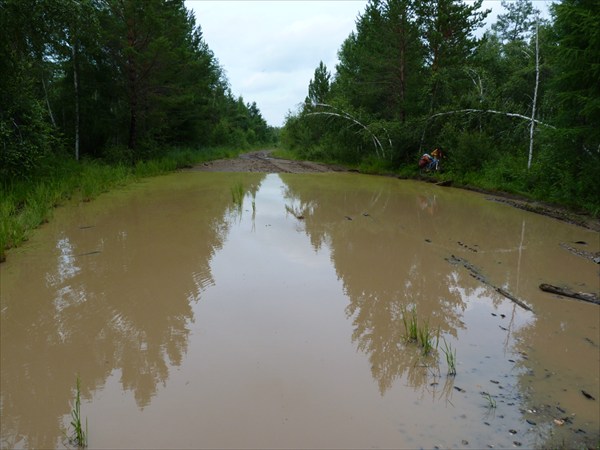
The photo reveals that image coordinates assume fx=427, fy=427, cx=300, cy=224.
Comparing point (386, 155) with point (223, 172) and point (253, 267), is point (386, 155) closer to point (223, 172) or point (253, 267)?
point (223, 172)

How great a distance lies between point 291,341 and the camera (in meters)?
3.83

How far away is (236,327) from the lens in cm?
409

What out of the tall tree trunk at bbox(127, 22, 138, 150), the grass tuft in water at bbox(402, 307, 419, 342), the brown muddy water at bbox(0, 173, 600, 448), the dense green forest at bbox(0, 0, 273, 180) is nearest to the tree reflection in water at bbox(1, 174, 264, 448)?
the brown muddy water at bbox(0, 173, 600, 448)

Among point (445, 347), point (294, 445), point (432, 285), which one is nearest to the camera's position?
point (294, 445)

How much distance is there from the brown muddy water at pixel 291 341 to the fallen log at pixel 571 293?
10cm

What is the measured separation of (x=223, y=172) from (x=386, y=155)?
8.40 meters

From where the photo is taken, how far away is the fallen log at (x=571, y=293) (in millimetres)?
4910

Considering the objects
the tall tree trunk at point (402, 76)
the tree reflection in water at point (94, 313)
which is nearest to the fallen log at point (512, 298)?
the tree reflection in water at point (94, 313)

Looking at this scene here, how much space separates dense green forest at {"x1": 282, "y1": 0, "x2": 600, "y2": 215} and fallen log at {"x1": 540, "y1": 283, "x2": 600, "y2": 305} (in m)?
5.49

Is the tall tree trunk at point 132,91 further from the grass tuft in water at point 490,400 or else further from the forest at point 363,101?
the grass tuft in water at point 490,400

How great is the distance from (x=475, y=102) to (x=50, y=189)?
1536 cm

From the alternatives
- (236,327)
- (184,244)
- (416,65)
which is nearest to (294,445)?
(236,327)

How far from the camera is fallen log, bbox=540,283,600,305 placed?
4.91 metres

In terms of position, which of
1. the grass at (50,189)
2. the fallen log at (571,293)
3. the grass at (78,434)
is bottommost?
the grass at (78,434)
